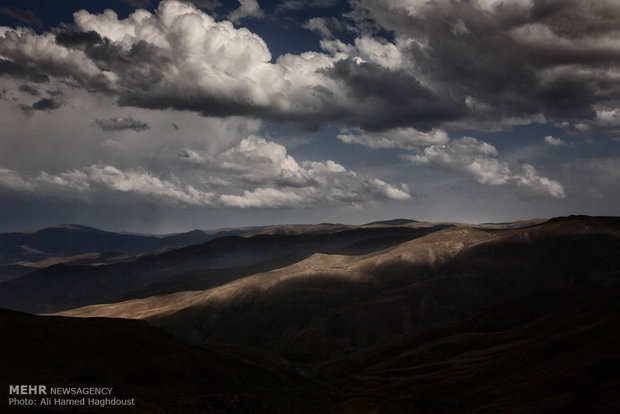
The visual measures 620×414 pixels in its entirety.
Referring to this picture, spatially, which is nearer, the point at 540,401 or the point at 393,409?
the point at 393,409

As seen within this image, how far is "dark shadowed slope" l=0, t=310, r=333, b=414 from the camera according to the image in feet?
221

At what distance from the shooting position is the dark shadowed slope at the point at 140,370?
2650 inches

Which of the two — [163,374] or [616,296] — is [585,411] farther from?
[616,296]

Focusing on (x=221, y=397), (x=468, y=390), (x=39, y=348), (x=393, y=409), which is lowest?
(x=468, y=390)

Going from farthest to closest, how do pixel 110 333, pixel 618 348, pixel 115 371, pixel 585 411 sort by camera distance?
pixel 618 348 < pixel 110 333 < pixel 585 411 < pixel 115 371

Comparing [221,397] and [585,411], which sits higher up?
[221,397]

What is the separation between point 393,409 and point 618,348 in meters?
55.8

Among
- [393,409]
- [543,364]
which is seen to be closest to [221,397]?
[393,409]

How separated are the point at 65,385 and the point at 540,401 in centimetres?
8265

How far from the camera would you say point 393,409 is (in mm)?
81312

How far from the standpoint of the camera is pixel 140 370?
76688 mm

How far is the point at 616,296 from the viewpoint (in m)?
192

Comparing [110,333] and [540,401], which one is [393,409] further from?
[110,333]

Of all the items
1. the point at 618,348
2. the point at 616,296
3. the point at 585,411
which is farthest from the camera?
the point at 616,296
